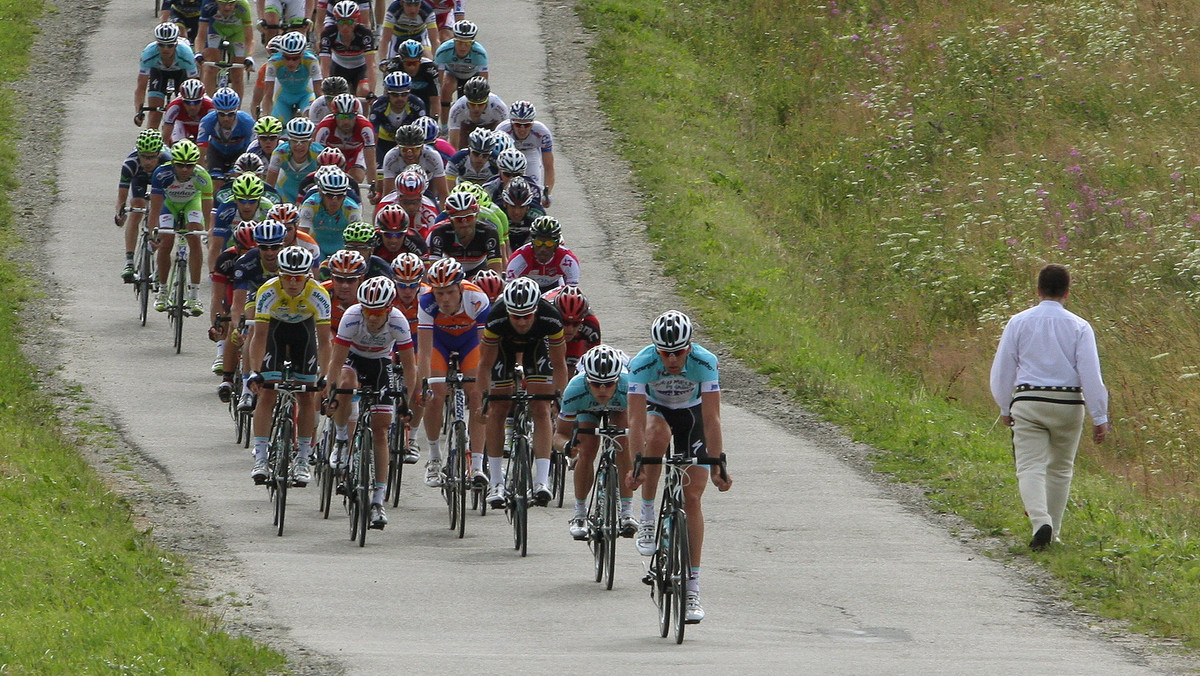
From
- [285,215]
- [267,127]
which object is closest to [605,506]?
[285,215]

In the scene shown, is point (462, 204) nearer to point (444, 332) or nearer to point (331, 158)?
point (444, 332)

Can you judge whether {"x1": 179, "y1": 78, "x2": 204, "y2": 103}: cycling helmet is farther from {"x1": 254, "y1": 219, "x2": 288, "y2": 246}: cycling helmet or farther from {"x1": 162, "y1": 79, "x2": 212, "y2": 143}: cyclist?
{"x1": 254, "y1": 219, "x2": 288, "y2": 246}: cycling helmet

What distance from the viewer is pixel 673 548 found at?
1031cm

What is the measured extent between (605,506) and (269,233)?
14.4 feet

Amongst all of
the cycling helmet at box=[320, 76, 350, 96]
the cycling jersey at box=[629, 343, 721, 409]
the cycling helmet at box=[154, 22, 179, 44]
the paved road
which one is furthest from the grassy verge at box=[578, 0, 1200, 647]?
the cycling helmet at box=[154, 22, 179, 44]

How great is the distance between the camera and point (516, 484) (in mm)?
12586

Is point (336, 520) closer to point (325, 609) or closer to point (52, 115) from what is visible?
point (325, 609)

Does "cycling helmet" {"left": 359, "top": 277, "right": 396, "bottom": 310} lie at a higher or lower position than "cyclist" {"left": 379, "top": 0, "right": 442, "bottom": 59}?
lower

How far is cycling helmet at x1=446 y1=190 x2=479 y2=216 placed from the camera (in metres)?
15.2

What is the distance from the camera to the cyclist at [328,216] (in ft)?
54.1

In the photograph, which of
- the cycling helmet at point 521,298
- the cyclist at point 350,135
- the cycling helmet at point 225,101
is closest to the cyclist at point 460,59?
the cyclist at point 350,135

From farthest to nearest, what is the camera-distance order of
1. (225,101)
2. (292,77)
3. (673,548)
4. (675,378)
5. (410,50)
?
(292,77)
(410,50)
(225,101)
(675,378)
(673,548)

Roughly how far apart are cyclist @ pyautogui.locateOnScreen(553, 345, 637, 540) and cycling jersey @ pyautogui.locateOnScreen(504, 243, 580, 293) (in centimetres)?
249

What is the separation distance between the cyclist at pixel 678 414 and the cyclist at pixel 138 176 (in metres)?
9.52
